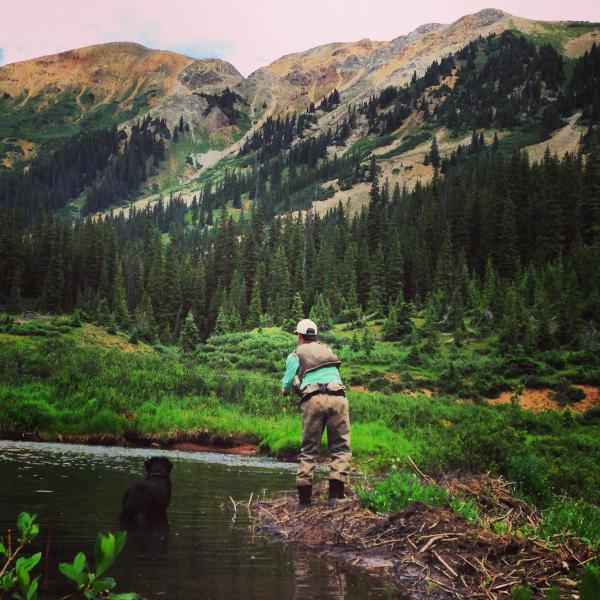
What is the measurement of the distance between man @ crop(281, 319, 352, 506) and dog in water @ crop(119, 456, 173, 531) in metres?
1.94

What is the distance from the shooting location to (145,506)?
24.5ft

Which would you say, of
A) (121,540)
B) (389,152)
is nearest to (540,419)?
(121,540)

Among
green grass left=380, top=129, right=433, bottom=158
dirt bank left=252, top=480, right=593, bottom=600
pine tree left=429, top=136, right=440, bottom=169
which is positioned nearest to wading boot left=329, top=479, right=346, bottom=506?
dirt bank left=252, top=480, right=593, bottom=600

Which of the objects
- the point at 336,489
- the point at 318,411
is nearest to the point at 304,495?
the point at 336,489

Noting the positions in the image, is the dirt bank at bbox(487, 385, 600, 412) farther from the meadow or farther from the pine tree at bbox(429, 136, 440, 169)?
the pine tree at bbox(429, 136, 440, 169)

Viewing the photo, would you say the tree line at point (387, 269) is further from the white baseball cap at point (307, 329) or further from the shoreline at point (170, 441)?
the white baseball cap at point (307, 329)

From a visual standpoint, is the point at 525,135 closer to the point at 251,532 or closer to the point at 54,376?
the point at 54,376

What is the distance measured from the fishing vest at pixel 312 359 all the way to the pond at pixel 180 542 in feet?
7.46

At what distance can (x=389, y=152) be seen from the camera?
198m

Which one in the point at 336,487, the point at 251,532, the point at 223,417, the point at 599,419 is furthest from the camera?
the point at 599,419

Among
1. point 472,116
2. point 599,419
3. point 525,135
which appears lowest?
point 599,419

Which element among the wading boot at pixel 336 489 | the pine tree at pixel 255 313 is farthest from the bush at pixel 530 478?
the pine tree at pixel 255 313

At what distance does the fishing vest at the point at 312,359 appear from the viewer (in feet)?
28.1

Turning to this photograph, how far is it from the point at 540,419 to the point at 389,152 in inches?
7126
